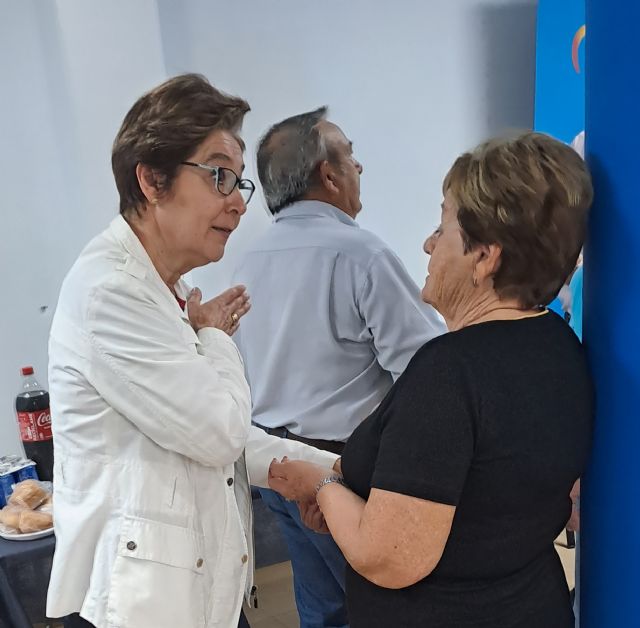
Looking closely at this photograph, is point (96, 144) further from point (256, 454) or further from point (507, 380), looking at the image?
point (507, 380)

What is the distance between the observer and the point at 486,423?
946 mm

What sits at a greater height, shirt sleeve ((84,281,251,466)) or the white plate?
shirt sleeve ((84,281,251,466))

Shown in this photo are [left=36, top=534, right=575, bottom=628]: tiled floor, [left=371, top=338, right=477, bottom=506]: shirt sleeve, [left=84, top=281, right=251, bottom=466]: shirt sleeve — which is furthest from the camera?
[left=36, top=534, right=575, bottom=628]: tiled floor

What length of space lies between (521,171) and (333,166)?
1.13 m

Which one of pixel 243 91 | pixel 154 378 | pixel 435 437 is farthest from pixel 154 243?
pixel 243 91

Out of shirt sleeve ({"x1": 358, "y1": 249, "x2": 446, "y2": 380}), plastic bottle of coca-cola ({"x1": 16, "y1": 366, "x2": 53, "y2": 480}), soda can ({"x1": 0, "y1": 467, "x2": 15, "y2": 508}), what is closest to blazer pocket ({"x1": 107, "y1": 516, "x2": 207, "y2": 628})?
shirt sleeve ({"x1": 358, "y1": 249, "x2": 446, "y2": 380})

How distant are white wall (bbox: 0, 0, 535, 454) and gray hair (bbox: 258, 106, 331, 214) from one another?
1.05 m

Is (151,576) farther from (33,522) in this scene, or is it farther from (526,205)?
(33,522)

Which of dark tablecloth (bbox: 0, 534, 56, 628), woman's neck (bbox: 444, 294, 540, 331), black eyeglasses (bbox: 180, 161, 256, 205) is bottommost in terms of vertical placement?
dark tablecloth (bbox: 0, 534, 56, 628)

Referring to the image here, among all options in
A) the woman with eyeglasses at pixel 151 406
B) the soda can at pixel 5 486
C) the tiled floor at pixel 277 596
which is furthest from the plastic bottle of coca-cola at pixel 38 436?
the woman with eyeglasses at pixel 151 406

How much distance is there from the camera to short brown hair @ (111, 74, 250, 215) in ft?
4.21

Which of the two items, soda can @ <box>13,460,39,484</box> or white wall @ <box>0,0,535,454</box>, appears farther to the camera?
white wall @ <box>0,0,535,454</box>

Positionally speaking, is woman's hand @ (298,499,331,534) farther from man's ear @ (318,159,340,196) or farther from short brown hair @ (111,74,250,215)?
man's ear @ (318,159,340,196)

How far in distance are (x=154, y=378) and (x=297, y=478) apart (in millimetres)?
406
